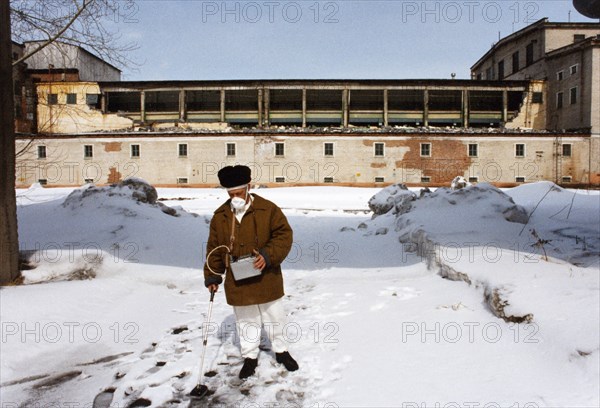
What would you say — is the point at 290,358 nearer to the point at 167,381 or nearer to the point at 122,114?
the point at 167,381

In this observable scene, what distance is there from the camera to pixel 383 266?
6.38 m

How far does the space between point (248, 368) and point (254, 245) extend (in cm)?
104

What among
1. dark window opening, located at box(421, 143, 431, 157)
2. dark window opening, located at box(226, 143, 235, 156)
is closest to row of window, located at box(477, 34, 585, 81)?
dark window opening, located at box(421, 143, 431, 157)

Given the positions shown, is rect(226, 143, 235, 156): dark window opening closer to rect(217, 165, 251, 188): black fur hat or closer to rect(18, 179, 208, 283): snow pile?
rect(18, 179, 208, 283): snow pile

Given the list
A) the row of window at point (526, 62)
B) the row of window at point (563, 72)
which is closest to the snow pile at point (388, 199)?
the row of window at point (563, 72)

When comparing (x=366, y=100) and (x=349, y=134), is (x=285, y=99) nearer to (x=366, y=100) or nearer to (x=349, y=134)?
(x=366, y=100)

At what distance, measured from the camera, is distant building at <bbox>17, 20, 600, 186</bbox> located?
27750mm

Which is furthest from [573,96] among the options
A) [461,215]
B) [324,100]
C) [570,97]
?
[461,215]

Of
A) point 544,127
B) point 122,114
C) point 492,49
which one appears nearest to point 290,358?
point 122,114

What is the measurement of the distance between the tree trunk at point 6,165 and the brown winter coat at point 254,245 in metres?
3.44

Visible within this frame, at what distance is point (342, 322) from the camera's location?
13.7 feet

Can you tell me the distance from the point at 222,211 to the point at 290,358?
1.41 metres

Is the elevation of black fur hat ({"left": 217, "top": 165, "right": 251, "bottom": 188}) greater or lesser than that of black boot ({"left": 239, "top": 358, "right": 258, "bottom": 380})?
greater

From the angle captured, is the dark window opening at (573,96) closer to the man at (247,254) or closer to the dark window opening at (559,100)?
the dark window opening at (559,100)
